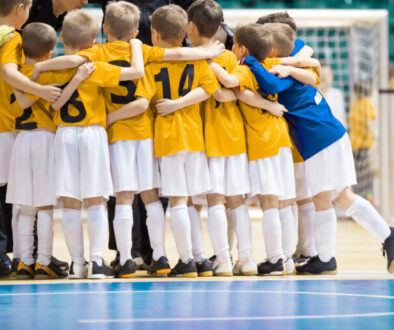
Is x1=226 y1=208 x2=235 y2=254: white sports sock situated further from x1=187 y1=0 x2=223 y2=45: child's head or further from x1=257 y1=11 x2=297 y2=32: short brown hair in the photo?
x1=257 y1=11 x2=297 y2=32: short brown hair

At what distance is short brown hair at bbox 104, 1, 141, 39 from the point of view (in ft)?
12.2

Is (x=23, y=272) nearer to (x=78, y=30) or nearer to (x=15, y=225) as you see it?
(x=15, y=225)

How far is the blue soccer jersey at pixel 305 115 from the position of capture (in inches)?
152

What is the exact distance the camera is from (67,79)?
12.1 feet

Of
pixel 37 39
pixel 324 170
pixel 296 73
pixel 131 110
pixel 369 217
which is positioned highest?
pixel 37 39

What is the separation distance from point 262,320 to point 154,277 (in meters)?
1.28

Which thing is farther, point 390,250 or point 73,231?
point 390,250

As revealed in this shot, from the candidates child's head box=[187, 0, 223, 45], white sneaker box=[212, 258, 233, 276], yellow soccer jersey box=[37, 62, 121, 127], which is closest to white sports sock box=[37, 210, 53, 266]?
yellow soccer jersey box=[37, 62, 121, 127]

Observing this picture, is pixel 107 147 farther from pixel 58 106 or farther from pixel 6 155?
pixel 6 155

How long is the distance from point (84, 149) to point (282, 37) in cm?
118

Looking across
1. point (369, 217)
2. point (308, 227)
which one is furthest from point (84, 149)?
point (369, 217)

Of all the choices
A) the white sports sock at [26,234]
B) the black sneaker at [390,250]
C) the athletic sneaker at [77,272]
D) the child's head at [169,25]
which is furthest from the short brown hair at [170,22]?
the black sneaker at [390,250]

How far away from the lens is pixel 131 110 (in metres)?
3.71

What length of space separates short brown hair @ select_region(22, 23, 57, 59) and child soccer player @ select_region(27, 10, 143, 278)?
78mm
